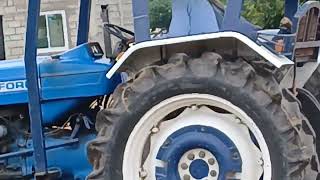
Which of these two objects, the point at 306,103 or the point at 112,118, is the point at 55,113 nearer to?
the point at 112,118

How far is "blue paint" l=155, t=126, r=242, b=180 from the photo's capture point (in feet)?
15.9

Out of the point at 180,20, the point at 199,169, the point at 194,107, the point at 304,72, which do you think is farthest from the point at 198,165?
the point at 304,72

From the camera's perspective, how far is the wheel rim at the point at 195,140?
191 inches

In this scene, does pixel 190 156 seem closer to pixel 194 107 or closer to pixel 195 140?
pixel 195 140

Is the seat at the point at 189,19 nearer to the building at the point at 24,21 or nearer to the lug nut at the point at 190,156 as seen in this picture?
the lug nut at the point at 190,156

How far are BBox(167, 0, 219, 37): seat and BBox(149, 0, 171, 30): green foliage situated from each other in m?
0.21

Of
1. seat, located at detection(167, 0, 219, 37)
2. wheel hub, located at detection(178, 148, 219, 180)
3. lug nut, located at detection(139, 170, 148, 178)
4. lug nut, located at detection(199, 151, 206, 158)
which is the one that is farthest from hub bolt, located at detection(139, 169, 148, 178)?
seat, located at detection(167, 0, 219, 37)

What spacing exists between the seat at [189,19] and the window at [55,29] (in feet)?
47.5

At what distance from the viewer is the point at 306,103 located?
567 cm

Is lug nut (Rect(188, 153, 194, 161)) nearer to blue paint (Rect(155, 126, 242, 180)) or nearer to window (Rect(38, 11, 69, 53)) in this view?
blue paint (Rect(155, 126, 242, 180))

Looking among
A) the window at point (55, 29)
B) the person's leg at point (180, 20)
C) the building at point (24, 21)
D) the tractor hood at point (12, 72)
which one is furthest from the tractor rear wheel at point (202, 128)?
the building at point (24, 21)

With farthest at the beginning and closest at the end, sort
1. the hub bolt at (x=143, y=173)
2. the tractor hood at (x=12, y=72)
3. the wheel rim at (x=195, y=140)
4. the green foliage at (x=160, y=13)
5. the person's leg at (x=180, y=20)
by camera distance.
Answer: the tractor hood at (x=12, y=72) < the green foliage at (x=160, y=13) < the person's leg at (x=180, y=20) < the hub bolt at (x=143, y=173) < the wheel rim at (x=195, y=140)

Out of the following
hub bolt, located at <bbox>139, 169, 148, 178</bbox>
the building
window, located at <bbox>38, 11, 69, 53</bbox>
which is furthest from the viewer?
the building

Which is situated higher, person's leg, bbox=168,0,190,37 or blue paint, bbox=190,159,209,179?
person's leg, bbox=168,0,190,37
